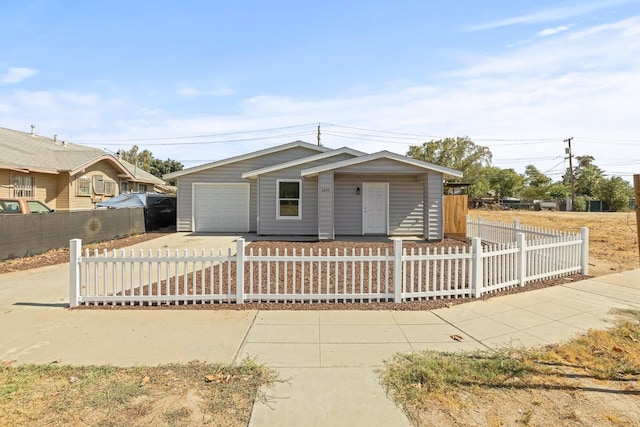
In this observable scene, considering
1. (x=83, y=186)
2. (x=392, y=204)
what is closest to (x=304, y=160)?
(x=392, y=204)

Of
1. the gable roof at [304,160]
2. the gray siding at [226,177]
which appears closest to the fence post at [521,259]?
the gable roof at [304,160]

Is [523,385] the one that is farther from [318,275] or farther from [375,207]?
[375,207]

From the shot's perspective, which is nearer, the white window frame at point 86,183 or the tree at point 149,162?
the white window frame at point 86,183

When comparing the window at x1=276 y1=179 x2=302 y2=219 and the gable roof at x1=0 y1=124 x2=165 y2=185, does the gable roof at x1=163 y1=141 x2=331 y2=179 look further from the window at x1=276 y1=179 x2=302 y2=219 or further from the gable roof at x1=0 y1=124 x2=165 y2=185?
the gable roof at x1=0 y1=124 x2=165 y2=185

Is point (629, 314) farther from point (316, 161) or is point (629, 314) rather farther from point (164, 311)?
point (316, 161)

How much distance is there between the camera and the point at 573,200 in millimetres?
42438

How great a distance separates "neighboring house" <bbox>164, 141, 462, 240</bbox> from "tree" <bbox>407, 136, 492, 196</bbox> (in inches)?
1481

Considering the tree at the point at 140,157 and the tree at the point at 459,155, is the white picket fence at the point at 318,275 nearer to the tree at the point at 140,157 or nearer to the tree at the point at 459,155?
the tree at the point at 459,155

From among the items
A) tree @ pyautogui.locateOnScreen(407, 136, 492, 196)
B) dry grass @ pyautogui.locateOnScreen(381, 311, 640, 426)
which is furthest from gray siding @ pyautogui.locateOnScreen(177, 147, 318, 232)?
tree @ pyautogui.locateOnScreen(407, 136, 492, 196)

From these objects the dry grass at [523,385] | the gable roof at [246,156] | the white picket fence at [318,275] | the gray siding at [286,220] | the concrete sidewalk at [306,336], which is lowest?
the dry grass at [523,385]

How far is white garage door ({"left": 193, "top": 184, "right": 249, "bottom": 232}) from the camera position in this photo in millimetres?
15461

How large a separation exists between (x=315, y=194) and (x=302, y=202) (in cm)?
65

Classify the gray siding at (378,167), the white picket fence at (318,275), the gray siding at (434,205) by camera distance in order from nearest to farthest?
the white picket fence at (318,275), the gray siding at (378,167), the gray siding at (434,205)

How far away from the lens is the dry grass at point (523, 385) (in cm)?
261
